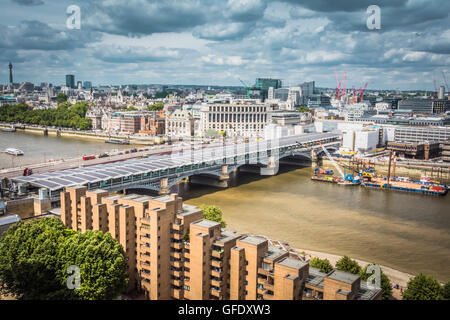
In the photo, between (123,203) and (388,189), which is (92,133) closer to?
(388,189)

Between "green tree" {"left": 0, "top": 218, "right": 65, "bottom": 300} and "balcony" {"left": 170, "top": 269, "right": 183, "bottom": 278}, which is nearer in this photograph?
"green tree" {"left": 0, "top": 218, "right": 65, "bottom": 300}

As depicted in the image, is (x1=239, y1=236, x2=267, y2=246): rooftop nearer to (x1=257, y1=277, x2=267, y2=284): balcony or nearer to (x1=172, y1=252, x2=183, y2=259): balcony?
(x1=257, y1=277, x2=267, y2=284): balcony

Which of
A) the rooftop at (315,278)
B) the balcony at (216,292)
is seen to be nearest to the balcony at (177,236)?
the balcony at (216,292)

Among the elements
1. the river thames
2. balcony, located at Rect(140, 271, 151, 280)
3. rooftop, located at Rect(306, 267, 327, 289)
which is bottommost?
the river thames

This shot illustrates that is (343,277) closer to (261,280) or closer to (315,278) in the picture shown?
(315,278)

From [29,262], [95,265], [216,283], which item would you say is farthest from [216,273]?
[29,262]

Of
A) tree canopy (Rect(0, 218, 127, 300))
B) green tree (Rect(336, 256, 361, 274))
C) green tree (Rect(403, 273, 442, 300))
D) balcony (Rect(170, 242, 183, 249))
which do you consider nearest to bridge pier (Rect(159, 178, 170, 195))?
tree canopy (Rect(0, 218, 127, 300))

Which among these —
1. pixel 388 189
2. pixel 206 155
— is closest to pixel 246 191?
pixel 206 155
